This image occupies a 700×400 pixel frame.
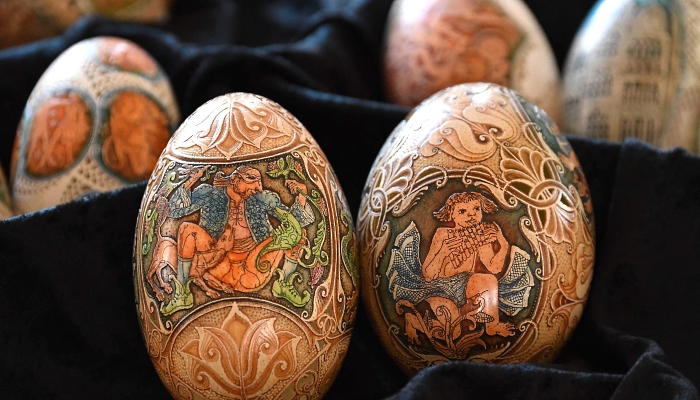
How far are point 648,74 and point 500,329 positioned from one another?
0.52 meters

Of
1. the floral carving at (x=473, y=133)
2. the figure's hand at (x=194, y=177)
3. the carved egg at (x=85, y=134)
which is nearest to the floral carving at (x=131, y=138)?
the carved egg at (x=85, y=134)

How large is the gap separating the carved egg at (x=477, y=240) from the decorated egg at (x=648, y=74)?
1.10 feet

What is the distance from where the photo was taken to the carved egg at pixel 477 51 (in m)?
1.04

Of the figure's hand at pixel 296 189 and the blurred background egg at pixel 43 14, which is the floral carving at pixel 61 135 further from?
the blurred background egg at pixel 43 14

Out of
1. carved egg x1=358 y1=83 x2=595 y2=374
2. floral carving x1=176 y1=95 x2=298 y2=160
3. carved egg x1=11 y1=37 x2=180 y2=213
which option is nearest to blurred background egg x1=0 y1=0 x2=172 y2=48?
carved egg x1=11 y1=37 x2=180 y2=213

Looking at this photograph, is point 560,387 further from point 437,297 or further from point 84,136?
point 84,136

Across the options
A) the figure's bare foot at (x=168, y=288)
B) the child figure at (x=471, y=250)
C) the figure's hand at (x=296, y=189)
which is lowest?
the figure's bare foot at (x=168, y=288)

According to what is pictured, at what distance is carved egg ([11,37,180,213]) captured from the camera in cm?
A: 85

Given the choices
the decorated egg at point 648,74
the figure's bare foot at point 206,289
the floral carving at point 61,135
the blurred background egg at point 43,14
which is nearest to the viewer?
the figure's bare foot at point 206,289

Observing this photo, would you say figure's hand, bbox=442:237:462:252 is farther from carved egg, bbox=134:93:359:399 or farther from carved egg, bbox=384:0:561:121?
carved egg, bbox=384:0:561:121

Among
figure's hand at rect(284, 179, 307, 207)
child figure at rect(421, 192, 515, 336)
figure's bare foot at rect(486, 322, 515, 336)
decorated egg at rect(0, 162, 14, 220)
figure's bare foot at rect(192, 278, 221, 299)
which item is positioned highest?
figure's hand at rect(284, 179, 307, 207)

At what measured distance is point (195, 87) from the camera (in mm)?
977

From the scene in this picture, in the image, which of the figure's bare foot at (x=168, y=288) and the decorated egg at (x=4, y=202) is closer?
the figure's bare foot at (x=168, y=288)

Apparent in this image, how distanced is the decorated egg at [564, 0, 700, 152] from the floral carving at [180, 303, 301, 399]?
0.64m
